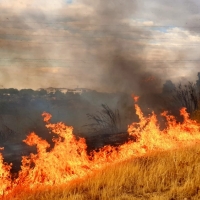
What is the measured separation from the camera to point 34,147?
12883mm

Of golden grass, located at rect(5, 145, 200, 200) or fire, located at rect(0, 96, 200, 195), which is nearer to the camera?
golden grass, located at rect(5, 145, 200, 200)

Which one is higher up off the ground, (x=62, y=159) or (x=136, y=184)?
(x=62, y=159)

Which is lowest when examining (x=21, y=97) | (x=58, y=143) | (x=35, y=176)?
(x=35, y=176)

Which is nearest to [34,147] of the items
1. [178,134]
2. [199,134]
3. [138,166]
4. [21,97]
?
[138,166]

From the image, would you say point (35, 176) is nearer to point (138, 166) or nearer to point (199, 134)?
point (138, 166)

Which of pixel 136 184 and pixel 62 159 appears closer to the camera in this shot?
pixel 136 184

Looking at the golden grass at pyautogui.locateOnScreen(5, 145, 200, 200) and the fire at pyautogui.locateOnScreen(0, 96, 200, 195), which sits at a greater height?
the fire at pyautogui.locateOnScreen(0, 96, 200, 195)

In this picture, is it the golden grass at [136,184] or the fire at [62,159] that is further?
the fire at [62,159]

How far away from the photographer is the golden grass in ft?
32.3

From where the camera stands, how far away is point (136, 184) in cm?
1079

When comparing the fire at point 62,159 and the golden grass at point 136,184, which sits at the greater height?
the fire at point 62,159

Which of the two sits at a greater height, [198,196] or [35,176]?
[35,176]

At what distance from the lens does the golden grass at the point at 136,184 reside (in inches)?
388

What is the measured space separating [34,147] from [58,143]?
0.92 m
